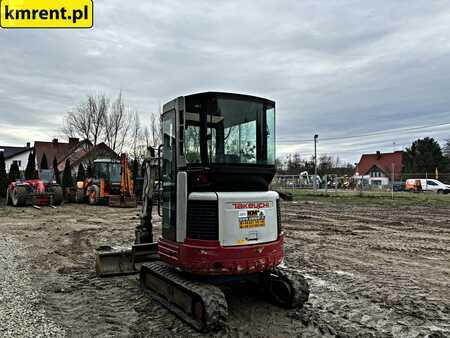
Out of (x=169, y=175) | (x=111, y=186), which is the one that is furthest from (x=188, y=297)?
(x=111, y=186)

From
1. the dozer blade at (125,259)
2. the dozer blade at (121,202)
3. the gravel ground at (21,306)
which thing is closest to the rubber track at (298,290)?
the dozer blade at (125,259)

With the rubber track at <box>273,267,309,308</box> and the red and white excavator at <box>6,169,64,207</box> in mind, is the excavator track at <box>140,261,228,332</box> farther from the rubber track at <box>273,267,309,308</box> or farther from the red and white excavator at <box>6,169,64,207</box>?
the red and white excavator at <box>6,169,64,207</box>

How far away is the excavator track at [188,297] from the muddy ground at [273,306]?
0.45 feet

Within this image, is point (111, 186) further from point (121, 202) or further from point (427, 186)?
point (427, 186)

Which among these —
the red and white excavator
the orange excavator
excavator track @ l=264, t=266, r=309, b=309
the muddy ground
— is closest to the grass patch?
the orange excavator

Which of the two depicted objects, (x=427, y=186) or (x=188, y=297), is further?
(x=427, y=186)

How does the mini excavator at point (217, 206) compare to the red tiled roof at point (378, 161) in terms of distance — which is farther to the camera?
the red tiled roof at point (378, 161)

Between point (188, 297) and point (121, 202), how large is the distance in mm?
16936

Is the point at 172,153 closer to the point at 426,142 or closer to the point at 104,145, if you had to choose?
the point at 104,145

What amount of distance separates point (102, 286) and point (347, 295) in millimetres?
3847

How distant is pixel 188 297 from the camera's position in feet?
15.8

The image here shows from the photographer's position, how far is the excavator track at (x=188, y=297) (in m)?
4.43

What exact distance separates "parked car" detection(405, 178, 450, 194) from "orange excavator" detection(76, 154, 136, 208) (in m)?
30.2

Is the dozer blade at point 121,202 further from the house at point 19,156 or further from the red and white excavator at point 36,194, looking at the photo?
the house at point 19,156
